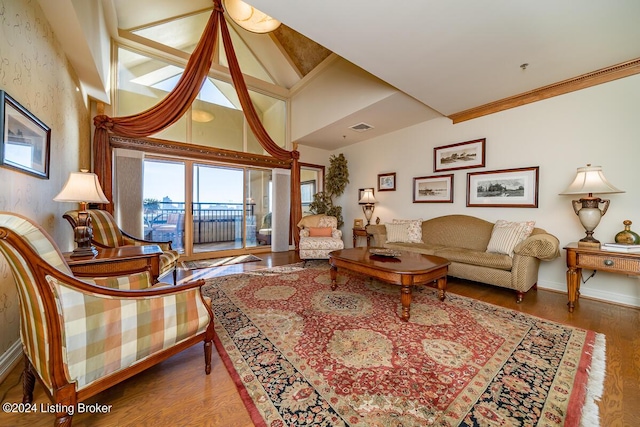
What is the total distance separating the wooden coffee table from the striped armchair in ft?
5.74

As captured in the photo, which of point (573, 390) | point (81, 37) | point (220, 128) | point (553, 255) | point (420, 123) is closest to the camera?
point (573, 390)

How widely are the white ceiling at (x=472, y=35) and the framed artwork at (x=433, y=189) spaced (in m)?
1.56

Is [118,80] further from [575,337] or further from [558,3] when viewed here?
[575,337]

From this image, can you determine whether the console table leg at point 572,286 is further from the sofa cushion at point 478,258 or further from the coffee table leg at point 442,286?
the coffee table leg at point 442,286

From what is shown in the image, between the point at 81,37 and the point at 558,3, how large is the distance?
4100mm

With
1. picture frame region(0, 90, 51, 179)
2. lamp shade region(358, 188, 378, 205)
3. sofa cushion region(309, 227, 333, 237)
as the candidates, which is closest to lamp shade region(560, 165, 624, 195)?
lamp shade region(358, 188, 378, 205)

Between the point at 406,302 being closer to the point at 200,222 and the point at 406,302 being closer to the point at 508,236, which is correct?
the point at 508,236

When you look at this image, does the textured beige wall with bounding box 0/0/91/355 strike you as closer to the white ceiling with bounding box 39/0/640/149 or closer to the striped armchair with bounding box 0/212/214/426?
the white ceiling with bounding box 39/0/640/149

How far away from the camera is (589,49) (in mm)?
2348

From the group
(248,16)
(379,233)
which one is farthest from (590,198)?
(248,16)

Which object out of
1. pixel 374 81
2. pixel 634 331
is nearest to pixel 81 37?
pixel 374 81

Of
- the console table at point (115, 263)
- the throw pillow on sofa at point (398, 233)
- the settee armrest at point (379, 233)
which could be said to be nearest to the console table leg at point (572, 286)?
the throw pillow on sofa at point (398, 233)

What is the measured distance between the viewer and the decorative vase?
2355mm

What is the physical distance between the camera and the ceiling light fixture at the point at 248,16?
3.46 meters
